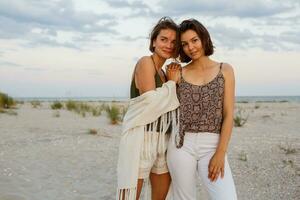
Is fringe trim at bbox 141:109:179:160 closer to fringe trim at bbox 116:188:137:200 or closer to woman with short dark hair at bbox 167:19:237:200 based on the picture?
woman with short dark hair at bbox 167:19:237:200

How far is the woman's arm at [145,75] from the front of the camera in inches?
129

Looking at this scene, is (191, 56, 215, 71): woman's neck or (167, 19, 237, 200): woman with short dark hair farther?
(191, 56, 215, 71): woman's neck

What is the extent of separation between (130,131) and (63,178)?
3141 millimetres

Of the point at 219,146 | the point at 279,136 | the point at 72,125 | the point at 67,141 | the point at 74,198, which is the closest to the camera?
the point at 219,146

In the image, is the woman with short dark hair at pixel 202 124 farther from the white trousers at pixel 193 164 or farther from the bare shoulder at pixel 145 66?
the bare shoulder at pixel 145 66

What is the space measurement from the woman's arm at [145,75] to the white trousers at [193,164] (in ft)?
1.45

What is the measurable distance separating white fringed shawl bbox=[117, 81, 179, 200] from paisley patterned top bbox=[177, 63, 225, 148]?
10 centimetres

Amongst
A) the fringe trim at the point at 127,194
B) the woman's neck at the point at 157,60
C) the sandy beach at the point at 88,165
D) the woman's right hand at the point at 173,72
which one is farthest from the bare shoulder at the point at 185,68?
the sandy beach at the point at 88,165

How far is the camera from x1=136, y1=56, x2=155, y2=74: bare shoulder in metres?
3.31

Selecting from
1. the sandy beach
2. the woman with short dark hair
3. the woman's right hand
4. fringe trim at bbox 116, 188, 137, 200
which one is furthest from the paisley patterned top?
the sandy beach

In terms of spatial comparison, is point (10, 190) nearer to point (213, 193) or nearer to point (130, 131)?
point (130, 131)

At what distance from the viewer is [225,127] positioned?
318cm

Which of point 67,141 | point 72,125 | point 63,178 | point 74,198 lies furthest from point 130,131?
point 72,125

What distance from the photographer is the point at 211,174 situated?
3154mm
